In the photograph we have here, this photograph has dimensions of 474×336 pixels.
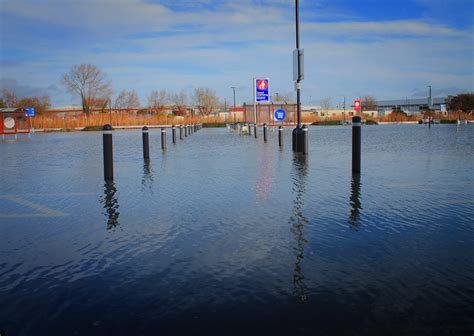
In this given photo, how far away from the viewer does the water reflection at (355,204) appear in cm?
598

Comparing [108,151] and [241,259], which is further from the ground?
[108,151]

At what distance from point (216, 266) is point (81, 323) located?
4.69 feet

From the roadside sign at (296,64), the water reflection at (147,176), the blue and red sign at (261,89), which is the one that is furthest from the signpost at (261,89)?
the water reflection at (147,176)

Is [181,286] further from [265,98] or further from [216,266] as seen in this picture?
[265,98]

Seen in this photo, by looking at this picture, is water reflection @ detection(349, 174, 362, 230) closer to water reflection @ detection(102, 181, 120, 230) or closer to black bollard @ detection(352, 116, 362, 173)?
black bollard @ detection(352, 116, 362, 173)

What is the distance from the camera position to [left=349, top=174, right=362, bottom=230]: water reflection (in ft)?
19.6

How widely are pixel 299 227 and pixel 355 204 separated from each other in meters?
1.73

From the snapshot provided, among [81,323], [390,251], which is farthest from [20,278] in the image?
[390,251]

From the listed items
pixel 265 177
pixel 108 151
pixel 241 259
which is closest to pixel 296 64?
pixel 265 177

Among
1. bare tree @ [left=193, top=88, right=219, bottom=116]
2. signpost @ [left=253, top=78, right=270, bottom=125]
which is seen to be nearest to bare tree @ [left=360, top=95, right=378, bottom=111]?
bare tree @ [left=193, top=88, right=219, bottom=116]

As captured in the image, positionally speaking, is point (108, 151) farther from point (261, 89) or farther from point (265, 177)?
point (261, 89)

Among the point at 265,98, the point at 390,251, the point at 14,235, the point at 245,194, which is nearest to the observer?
the point at 390,251

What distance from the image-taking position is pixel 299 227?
5805mm

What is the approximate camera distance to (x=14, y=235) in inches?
227
